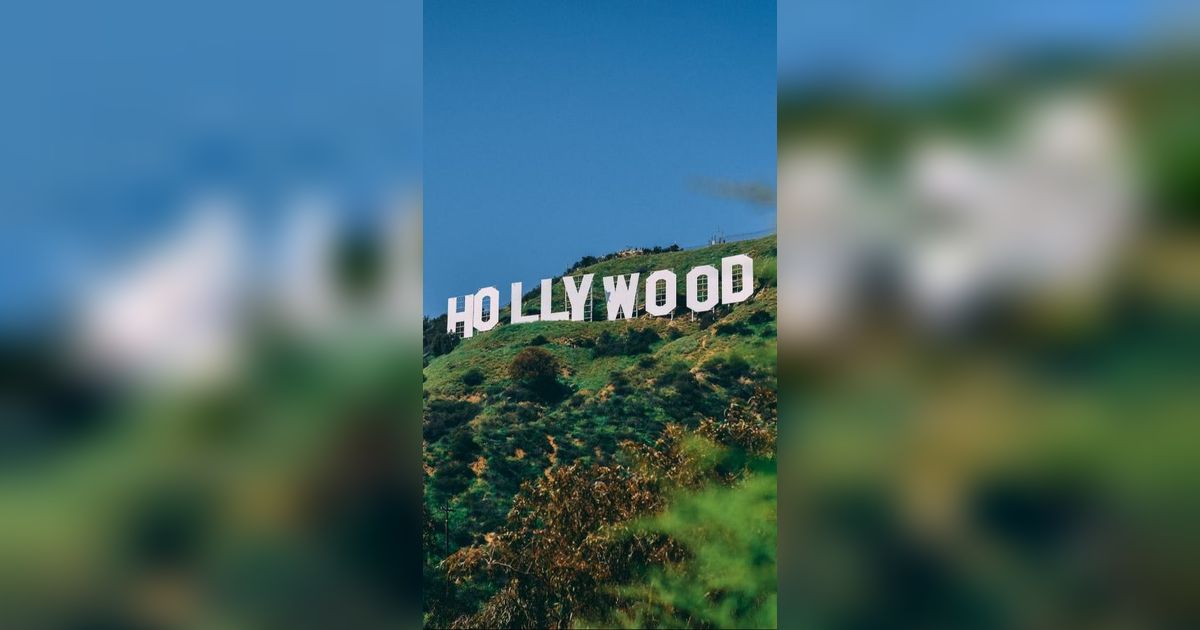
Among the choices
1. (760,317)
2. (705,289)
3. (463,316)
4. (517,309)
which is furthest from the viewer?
(463,316)

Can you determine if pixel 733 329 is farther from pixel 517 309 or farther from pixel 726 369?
pixel 517 309

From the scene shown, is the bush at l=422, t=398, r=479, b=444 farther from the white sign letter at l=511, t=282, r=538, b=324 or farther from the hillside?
the white sign letter at l=511, t=282, r=538, b=324

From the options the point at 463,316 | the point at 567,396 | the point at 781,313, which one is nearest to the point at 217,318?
the point at 463,316

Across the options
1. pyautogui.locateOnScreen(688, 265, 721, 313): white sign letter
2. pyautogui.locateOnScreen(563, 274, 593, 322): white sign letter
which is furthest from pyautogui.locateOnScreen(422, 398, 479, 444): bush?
pyautogui.locateOnScreen(688, 265, 721, 313): white sign letter

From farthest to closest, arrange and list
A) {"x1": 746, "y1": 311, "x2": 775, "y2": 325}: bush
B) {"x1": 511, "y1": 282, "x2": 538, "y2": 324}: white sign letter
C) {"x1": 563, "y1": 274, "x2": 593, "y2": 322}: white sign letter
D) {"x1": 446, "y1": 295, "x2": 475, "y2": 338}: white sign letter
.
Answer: {"x1": 446, "y1": 295, "x2": 475, "y2": 338}: white sign letter
{"x1": 511, "y1": 282, "x2": 538, "y2": 324}: white sign letter
{"x1": 563, "y1": 274, "x2": 593, "y2": 322}: white sign letter
{"x1": 746, "y1": 311, "x2": 775, "y2": 325}: bush

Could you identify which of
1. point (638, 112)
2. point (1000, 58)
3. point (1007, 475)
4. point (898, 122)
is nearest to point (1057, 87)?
point (1000, 58)

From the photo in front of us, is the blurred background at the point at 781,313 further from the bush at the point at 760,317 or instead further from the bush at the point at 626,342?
the bush at the point at 626,342
